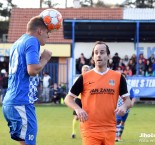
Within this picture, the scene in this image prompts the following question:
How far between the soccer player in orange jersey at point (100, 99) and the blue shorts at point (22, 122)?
0.54 m

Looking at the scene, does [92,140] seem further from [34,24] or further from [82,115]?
[34,24]

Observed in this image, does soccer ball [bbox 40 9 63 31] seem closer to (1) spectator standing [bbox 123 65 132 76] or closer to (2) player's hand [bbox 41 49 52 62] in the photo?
(2) player's hand [bbox 41 49 52 62]

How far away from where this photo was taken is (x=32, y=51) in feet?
21.6

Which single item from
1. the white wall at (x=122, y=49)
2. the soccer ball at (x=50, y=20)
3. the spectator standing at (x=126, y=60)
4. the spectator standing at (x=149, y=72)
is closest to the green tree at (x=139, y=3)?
the white wall at (x=122, y=49)

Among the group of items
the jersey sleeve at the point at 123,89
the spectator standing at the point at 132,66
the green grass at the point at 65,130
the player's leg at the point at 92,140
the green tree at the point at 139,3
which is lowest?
the green grass at the point at 65,130

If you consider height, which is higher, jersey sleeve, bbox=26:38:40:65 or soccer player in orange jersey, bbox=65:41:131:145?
jersey sleeve, bbox=26:38:40:65

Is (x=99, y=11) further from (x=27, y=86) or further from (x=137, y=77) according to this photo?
(x=27, y=86)

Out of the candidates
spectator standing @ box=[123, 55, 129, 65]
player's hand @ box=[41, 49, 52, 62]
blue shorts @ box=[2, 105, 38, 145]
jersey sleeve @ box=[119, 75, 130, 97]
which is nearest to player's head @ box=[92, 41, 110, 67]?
jersey sleeve @ box=[119, 75, 130, 97]

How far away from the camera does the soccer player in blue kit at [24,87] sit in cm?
671

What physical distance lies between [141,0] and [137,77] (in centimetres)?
4085

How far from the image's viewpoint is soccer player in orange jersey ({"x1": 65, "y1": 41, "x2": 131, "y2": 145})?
6.80 meters

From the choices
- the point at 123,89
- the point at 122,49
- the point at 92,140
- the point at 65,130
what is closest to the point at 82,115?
the point at 92,140

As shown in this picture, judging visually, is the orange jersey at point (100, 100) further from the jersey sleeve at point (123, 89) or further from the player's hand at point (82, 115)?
the player's hand at point (82, 115)

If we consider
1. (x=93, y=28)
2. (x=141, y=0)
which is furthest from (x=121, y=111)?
(x=141, y=0)
